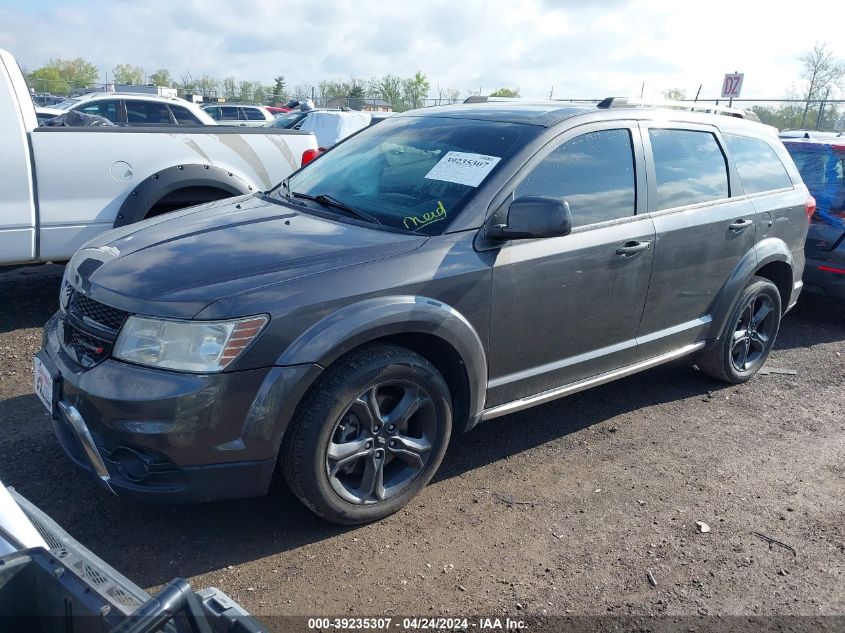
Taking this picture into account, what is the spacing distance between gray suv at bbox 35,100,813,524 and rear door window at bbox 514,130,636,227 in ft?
0.04

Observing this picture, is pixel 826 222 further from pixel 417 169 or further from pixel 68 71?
pixel 68 71

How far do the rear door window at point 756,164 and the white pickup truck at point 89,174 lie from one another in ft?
12.0

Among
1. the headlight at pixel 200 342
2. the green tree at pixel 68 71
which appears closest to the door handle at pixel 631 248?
the headlight at pixel 200 342

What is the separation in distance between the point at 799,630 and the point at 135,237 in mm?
3283

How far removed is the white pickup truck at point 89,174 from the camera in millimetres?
5266

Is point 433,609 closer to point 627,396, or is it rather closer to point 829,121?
point 627,396

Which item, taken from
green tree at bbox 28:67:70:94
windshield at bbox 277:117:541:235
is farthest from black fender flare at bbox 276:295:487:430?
green tree at bbox 28:67:70:94

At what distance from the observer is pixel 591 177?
394 cm

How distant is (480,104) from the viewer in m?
4.66

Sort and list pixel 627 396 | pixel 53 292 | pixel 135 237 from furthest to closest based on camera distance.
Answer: pixel 53 292
pixel 627 396
pixel 135 237

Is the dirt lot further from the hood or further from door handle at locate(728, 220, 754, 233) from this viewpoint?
door handle at locate(728, 220, 754, 233)

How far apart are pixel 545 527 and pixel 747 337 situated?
2616 millimetres

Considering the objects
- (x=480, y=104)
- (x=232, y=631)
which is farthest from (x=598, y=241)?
(x=232, y=631)

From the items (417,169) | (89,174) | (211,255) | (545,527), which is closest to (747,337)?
(545,527)
